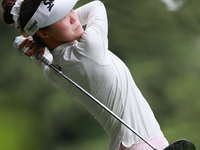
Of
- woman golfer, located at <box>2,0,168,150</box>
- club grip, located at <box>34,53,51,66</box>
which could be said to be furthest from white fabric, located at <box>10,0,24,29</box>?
club grip, located at <box>34,53,51,66</box>

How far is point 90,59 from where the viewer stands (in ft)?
2.49

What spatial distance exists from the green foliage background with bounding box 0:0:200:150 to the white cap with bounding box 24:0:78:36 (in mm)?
563

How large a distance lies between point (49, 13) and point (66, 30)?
0.20 ft

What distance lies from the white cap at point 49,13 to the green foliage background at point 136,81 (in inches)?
22.2

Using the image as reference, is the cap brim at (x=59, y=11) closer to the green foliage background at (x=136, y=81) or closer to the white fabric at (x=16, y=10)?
the white fabric at (x=16, y=10)

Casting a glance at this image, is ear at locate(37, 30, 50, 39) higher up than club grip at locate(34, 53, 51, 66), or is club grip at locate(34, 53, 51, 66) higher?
ear at locate(37, 30, 50, 39)

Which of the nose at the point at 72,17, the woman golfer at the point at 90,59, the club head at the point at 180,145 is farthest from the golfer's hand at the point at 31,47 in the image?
the club head at the point at 180,145

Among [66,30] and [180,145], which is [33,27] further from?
[180,145]

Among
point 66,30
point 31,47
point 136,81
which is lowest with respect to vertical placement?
point 136,81

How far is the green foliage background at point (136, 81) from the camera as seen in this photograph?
55.8 inches

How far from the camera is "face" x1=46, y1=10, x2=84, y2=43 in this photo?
0.76m

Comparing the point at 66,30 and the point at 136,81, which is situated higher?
the point at 66,30

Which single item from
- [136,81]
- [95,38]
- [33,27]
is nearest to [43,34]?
[33,27]

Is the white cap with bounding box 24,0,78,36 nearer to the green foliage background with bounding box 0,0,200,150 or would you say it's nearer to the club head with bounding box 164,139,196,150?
the club head with bounding box 164,139,196,150
